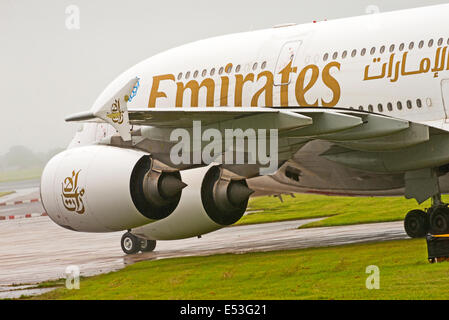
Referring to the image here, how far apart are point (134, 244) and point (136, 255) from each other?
566 millimetres

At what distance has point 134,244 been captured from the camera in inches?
881

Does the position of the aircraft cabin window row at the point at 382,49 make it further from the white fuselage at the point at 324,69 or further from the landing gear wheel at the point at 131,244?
the landing gear wheel at the point at 131,244

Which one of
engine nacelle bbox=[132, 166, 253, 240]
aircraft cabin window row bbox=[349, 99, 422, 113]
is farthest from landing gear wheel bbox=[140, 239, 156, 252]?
aircraft cabin window row bbox=[349, 99, 422, 113]

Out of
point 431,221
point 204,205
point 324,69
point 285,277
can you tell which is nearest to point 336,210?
point 431,221

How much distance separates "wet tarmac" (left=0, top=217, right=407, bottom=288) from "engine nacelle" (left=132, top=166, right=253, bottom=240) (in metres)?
0.66

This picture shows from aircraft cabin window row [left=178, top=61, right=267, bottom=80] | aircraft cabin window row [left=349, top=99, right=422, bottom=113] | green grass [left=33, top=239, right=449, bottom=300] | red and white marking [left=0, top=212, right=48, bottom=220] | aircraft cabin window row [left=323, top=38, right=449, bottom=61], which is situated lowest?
green grass [left=33, top=239, right=449, bottom=300]

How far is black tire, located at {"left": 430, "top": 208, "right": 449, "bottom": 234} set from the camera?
19422 mm

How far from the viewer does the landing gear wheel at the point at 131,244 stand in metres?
22.3

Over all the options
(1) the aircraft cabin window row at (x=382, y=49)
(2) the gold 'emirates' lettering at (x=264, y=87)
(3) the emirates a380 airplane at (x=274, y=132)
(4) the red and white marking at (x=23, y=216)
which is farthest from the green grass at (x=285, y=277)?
(4) the red and white marking at (x=23, y=216)

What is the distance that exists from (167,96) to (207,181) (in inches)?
105

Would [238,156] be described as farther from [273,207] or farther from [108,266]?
[273,207]

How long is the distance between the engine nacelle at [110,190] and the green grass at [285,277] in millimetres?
1083

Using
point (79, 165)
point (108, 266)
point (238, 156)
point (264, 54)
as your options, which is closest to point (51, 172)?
point (79, 165)

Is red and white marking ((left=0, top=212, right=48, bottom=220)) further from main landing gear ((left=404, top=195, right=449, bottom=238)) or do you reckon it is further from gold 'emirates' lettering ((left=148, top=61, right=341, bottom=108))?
main landing gear ((left=404, top=195, right=449, bottom=238))
